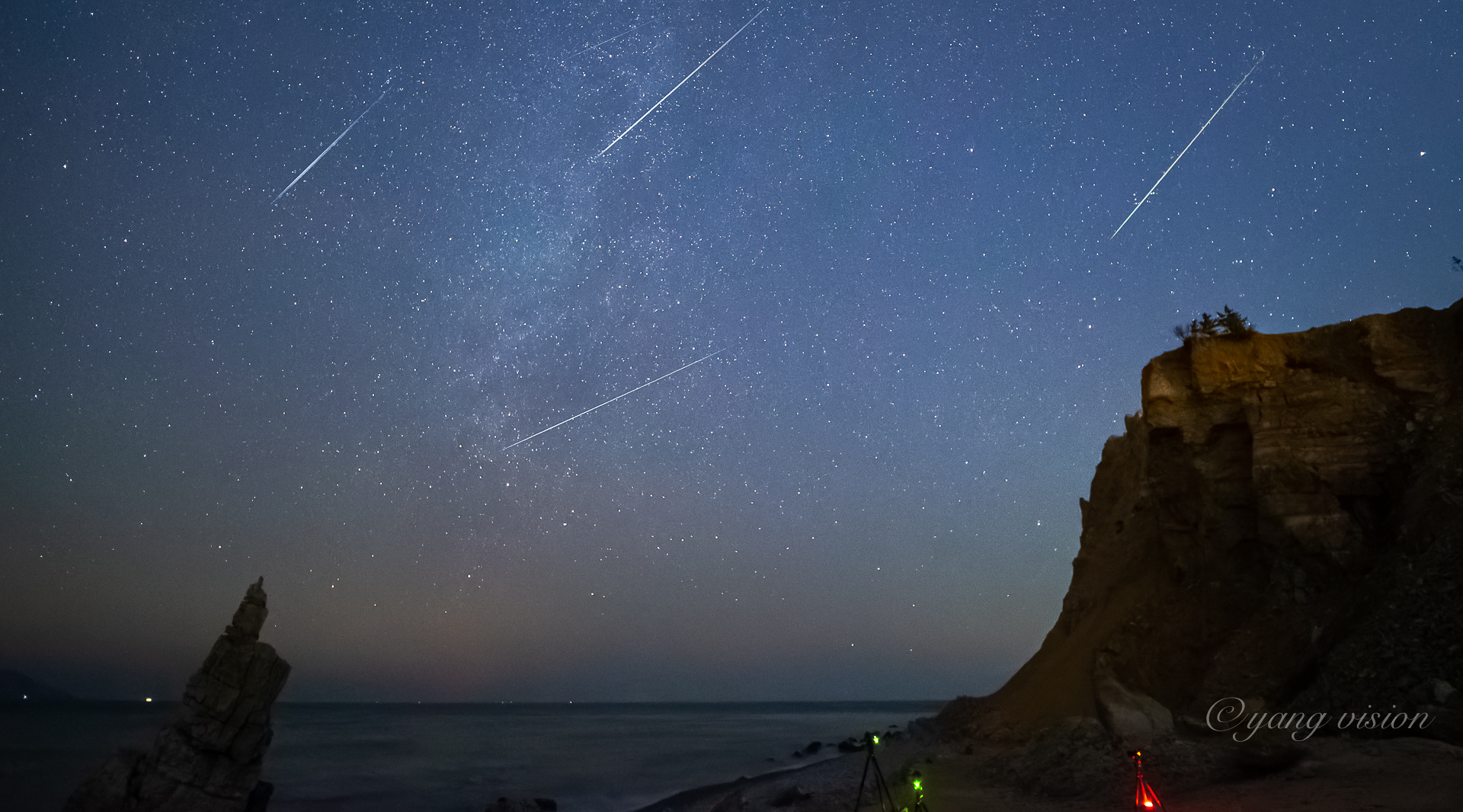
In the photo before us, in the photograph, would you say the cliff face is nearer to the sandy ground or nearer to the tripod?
the sandy ground

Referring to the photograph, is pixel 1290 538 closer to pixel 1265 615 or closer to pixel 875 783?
pixel 1265 615

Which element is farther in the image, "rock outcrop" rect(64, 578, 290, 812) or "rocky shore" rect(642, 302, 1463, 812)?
"rock outcrop" rect(64, 578, 290, 812)

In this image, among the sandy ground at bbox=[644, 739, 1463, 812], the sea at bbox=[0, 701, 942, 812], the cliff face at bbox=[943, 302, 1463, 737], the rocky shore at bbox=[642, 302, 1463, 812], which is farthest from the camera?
the sea at bbox=[0, 701, 942, 812]

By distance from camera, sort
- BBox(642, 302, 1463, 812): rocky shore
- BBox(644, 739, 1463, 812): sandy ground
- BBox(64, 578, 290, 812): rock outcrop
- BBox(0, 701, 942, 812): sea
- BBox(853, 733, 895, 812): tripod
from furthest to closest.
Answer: BBox(0, 701, 942, 812): sea → BBox(64, 578, 290, 812): rock outcrop → BBox(642, 302, 1463, 812): rocky shore → BBox(853, 733, 895, 812): tripod → BBox(644, 739, 1463, 812): sandy ground

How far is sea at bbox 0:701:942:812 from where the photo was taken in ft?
137

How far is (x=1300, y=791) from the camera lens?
14.1 meters

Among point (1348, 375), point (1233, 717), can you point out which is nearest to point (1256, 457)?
point (1348, 375)

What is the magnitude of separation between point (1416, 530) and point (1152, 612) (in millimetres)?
8642

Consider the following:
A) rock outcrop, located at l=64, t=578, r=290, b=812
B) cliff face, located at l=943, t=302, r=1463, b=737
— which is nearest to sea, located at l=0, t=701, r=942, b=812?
Answer: rock outcrop, located at l=64, t=578, r=290, b=812

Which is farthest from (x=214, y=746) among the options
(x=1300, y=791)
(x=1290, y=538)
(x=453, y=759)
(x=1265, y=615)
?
(x=453, y=759)

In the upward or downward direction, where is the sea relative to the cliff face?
downward

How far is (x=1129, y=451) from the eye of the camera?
3578 cm

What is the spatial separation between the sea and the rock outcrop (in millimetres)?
1459

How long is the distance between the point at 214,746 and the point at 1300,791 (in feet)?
89.3
